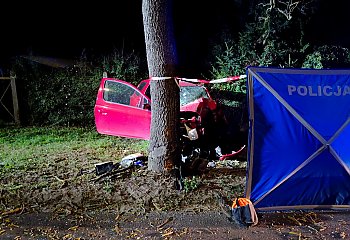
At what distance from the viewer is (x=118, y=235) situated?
404 cm

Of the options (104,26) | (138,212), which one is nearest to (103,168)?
(138,212)

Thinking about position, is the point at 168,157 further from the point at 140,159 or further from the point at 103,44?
the point at 103,44

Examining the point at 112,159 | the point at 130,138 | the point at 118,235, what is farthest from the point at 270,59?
the point at 118,235

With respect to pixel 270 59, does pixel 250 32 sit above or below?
above

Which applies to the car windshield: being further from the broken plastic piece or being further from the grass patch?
the broken plastic piece

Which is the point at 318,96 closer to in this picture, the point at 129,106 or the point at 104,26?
the point at 129,106

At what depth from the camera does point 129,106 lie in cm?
845

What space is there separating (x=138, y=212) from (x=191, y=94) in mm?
4866

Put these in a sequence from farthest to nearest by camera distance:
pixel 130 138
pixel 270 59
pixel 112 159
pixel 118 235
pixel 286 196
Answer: pixel 270 59 < pixel 130 138 < pixel 112 159 < pixel 286 196 < pixel 118 235

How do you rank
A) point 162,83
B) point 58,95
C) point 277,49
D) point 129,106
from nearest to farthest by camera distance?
1. point 162,83
2. point 129,106
3. point 58,95
4. point 277,49

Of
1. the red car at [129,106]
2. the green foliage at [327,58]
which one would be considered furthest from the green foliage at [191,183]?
the green foliage at [327,58]

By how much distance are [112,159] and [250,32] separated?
30.1 feet

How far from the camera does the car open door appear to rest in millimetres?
8234

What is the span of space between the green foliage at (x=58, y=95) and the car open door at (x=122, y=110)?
3.25 m
